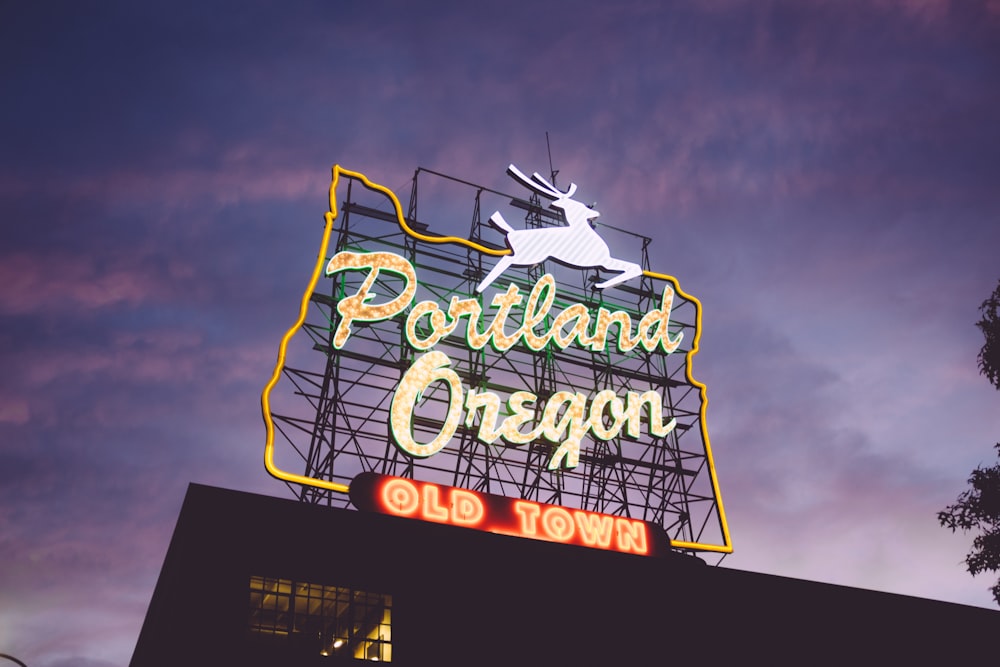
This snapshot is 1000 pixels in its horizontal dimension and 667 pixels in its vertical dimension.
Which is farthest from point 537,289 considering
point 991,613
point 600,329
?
point 991,613

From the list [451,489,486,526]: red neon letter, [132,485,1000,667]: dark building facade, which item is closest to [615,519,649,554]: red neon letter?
[132,485,1000,667]: dark building facade

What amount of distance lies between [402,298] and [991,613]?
18.5m

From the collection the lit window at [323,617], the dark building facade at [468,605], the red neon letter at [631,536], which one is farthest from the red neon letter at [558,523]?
the lit window at [323,617]

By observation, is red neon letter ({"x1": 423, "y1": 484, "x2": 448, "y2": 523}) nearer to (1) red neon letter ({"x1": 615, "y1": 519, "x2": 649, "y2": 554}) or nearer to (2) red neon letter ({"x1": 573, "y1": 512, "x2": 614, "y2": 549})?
(2) red neon letter ({"x1": 573, "y1": 512, "x2": 614, "y2": 549})

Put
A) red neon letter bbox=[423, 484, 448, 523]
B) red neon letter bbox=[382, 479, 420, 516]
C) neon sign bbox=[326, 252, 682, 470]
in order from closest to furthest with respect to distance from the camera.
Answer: red neon letter bbox=[382, 479, 420, 516] < red neon letter bbox=[423, 484, 448, 523] < neon sign bbox=[326, 252, 682, 470]

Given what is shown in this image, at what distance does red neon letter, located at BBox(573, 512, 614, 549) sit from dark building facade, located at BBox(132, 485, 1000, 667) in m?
0.57

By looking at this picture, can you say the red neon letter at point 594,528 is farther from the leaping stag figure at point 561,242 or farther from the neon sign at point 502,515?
the leaping stag figure at point 561,242

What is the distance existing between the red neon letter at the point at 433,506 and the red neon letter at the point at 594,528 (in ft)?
11.5

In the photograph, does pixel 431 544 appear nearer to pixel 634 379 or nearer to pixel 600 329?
pixel 600 329

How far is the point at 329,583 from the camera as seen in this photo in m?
19.1

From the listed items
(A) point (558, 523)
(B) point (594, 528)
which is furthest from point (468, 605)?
(B) point (594, 528)

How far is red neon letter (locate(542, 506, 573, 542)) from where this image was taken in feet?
70.5

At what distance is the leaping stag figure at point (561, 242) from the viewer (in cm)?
2816

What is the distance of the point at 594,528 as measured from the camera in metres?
22.1
